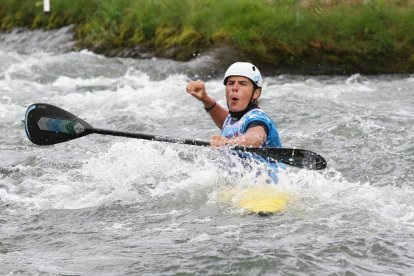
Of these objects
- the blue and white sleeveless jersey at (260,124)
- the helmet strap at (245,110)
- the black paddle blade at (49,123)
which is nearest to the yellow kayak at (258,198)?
the blue and white sleeveless jersey at (260,124)

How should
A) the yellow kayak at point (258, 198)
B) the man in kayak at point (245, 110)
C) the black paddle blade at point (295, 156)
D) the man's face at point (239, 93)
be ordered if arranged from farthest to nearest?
the man's face at point (239, 93)
the man in kayak at point (245, 110)
the black paddle blade at point (295, 156)
the yellow kayak at point (258, 198)

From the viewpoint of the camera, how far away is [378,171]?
8336mm

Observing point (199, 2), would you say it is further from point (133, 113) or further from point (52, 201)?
point (52, 201)

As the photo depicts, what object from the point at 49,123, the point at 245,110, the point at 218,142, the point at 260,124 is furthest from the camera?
the point at 49,123

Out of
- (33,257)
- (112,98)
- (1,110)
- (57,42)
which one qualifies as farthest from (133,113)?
(57,42)

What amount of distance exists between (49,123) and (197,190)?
169 cm

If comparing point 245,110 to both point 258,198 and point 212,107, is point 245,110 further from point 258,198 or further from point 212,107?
point 258,198

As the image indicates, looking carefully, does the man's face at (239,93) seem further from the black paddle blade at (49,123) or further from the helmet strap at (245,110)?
the black paddle blade at (49,123)

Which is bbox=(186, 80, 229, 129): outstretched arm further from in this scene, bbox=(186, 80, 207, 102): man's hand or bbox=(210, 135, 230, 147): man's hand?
bbox=(210, 135, 230, 147): man's hand

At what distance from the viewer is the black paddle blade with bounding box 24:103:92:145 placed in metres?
7.86

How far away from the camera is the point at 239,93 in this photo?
7.25m

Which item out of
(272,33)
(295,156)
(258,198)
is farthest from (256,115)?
(272,33)

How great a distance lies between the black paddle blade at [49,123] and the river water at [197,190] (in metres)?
0.46

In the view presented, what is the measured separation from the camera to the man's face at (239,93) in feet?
23.7
